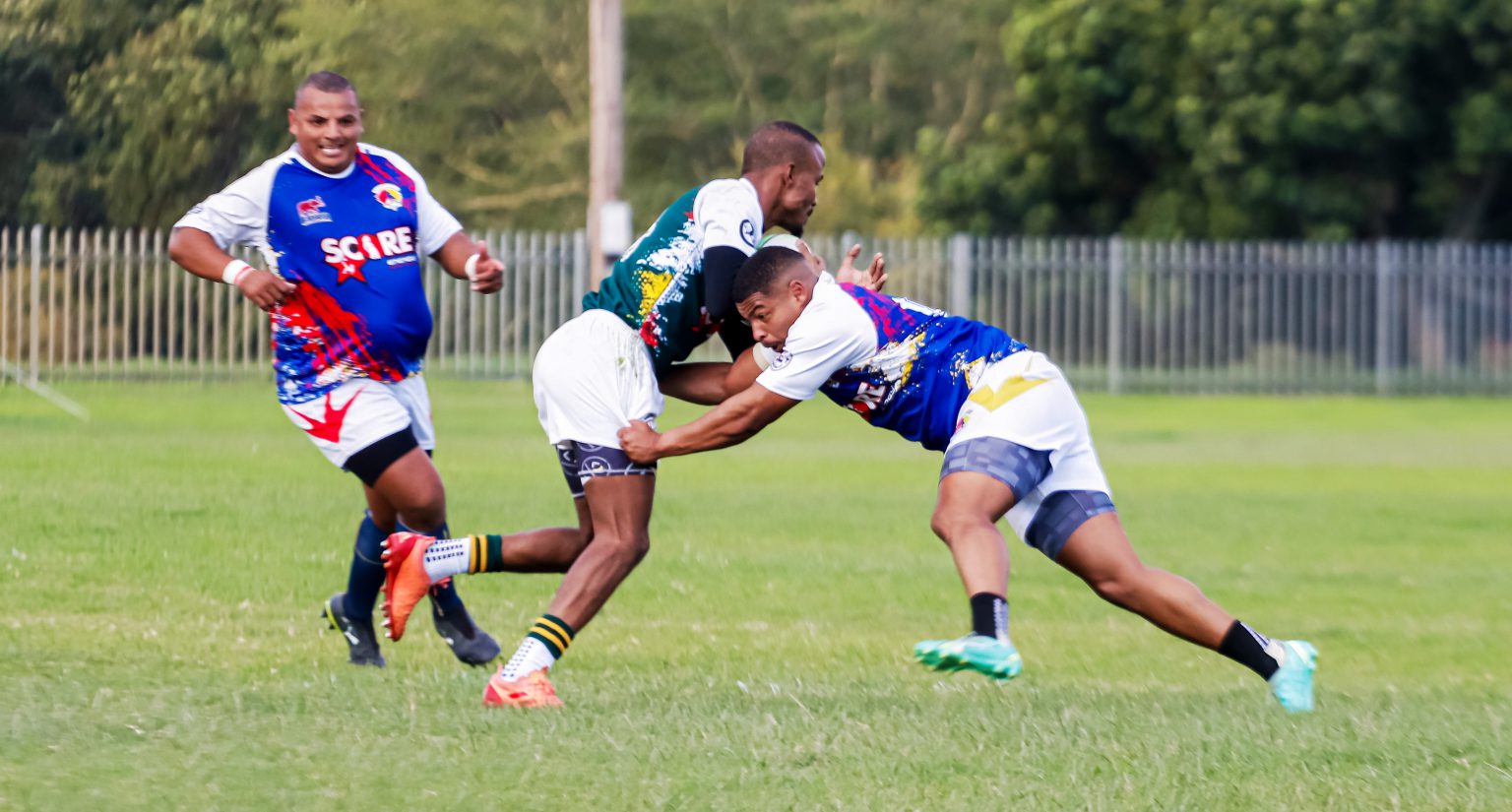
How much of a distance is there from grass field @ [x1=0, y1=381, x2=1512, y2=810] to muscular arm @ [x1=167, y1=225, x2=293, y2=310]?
4.34ft

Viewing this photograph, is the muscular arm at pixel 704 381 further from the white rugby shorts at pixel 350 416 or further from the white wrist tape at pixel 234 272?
the white wrist tape at pixel 234 272

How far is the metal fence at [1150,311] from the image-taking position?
92.8 feet

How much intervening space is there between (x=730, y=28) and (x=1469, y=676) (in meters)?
40.9

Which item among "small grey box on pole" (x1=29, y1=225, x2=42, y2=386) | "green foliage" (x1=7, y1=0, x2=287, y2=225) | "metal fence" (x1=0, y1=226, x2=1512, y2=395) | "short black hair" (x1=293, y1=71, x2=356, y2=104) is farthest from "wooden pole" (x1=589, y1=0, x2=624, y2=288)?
"short black hair" (x1=293, y1=71, x2=356, y2=104)

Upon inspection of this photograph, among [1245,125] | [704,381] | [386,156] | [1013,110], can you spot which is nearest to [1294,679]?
[704,381]

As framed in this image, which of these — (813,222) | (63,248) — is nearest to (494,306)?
(63,248)

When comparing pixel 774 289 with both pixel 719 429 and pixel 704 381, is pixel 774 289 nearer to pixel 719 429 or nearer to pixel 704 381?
pixel 719 429

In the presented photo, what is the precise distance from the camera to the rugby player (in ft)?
22.8

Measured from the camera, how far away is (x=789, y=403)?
659 centimetres

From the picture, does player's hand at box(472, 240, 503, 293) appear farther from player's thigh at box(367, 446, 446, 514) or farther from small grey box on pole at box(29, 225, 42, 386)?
small grey box on pole at box(29, 225, 42, 386)

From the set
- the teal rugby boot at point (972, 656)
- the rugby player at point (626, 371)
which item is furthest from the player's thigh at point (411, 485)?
the teal rugby boot at point (972, 656)

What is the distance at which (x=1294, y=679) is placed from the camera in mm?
6945

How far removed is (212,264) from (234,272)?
Result: 0.54 ft

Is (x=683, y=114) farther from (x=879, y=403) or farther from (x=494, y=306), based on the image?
(x=879, y=403)
